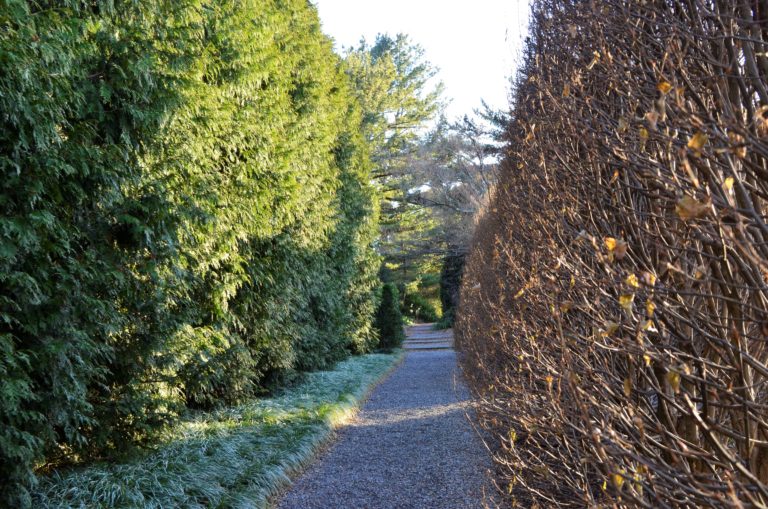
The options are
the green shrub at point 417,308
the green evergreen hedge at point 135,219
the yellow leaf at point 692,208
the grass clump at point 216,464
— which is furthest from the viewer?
the green shrub at point 417,308

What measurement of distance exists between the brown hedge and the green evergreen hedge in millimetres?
2685

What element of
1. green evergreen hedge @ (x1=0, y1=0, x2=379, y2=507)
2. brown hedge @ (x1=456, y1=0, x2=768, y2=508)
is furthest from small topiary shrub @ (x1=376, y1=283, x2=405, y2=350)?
brown hedge @ (x1=456, y1=0, x2=768, y2=508)

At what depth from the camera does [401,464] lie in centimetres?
584

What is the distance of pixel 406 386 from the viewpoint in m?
11.1

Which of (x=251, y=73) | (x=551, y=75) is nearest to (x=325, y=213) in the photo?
(x=251, y=73)

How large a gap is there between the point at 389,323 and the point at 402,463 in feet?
38.2

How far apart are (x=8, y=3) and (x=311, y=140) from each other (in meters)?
6.69

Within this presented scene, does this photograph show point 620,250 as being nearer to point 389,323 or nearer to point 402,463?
point 402,463

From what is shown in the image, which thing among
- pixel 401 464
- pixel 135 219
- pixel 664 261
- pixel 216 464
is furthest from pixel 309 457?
pixel 664 261

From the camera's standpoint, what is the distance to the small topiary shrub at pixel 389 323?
56.9ft

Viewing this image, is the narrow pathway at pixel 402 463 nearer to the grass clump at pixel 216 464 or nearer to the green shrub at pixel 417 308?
the grass clump at pixel 216 464

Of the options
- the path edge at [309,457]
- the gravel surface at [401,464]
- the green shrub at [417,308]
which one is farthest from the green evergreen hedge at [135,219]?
the green shrub at [417,308]

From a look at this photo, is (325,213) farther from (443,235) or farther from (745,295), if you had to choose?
(443,235)

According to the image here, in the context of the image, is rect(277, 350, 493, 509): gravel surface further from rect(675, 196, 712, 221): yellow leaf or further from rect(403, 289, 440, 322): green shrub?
rect(403, 289, 440, 322): green shrub
